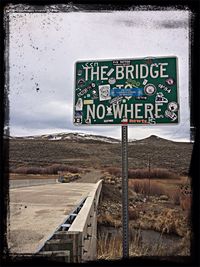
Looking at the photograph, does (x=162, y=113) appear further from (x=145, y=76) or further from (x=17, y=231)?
(x=17, y=231)

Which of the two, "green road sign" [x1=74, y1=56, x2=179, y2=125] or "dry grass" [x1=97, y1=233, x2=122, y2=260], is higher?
"green road sign" [x1=74, y1=56, x2=179, y2=125]

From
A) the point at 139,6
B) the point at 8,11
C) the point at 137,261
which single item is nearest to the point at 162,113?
the point at 139,6

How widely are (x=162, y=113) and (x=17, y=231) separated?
193cm

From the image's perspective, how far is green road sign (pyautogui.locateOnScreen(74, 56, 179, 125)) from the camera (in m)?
1.98

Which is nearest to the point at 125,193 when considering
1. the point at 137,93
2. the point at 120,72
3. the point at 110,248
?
the point at 137,93

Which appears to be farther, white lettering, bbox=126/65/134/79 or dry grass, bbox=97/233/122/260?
dry grass, bbox=97/233/122/260

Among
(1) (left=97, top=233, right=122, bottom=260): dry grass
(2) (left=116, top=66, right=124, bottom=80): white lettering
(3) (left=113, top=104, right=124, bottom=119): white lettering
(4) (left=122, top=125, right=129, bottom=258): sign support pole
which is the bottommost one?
(1) (left=97, top=233, right=122, bottom=260): dry grass

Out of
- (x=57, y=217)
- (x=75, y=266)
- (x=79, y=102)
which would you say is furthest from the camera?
(x=57, y=217)

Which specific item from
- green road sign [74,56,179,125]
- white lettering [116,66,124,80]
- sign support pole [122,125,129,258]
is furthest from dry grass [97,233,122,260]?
white lettering [116,66,124,80]

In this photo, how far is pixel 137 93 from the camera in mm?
1980

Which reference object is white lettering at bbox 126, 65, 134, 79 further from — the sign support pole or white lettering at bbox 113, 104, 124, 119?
the sign support pole

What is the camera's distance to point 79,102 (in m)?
2.07

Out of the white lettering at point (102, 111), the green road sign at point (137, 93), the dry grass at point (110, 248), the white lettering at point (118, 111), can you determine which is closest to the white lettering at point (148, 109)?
the green road sign at point (137, 93)

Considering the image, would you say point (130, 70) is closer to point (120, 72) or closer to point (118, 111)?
point (120, 72)
